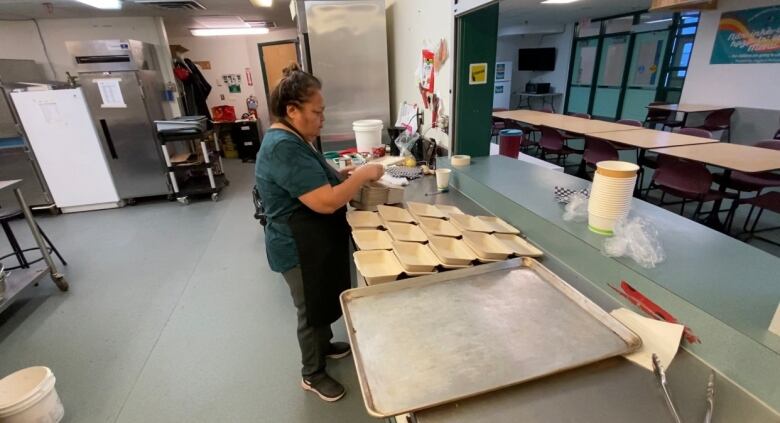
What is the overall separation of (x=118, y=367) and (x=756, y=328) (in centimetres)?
269

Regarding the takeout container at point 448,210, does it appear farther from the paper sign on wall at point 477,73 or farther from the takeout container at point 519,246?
the paper sign on wall at point 477,73

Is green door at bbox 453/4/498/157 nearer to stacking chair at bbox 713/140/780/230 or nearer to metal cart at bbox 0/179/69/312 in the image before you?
stacking chair at bbox 713/140/780/230

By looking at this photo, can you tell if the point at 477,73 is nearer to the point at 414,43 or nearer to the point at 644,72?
the point at 414,43

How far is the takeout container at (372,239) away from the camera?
135cm

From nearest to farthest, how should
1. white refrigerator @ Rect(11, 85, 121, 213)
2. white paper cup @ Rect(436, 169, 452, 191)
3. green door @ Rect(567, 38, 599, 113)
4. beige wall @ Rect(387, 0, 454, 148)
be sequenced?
white paper cup @ Rect(436, 169, 452, 191) < beige wall @ Rect(387, 0, 454, 148) < white refrigerator @ Rect(11, 85, 121, 213) < green door @ Rect(567, 38, 599, 113)

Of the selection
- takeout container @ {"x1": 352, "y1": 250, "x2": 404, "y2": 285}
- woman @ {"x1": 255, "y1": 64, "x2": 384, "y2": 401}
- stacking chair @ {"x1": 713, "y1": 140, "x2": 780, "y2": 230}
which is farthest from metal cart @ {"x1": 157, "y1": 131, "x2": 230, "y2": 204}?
stacking chair @ {"x1": 713, "y1": 140, "x2": 780, "y2": 230}

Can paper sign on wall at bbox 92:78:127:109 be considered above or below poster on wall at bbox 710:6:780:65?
below

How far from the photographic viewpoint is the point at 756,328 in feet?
2.37

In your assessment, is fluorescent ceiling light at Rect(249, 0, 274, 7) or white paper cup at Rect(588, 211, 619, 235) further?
fluorescent ceiling light at Rect(249, 0, 274, 7)

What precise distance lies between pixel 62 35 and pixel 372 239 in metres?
6.96

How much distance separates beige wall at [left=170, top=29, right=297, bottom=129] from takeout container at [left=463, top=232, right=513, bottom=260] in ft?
21.5

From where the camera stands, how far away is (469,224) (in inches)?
58.1

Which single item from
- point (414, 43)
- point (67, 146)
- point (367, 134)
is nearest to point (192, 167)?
point (67, 146)

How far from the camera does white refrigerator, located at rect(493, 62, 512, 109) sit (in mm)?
10930
